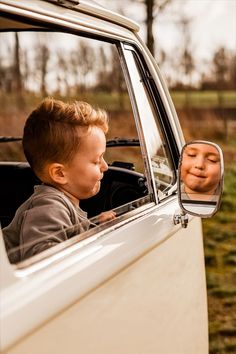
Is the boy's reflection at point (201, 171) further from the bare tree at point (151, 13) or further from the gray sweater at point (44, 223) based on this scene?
the bare tree at point (151, 13)

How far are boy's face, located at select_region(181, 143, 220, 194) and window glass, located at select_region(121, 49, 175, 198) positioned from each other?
0.26 metres

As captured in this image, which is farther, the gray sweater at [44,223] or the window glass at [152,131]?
the window glass at [152,131]

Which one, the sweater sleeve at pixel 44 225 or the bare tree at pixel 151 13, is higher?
the bare tree at pixel 151 13

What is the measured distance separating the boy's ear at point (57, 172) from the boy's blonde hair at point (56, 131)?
0.6 inches

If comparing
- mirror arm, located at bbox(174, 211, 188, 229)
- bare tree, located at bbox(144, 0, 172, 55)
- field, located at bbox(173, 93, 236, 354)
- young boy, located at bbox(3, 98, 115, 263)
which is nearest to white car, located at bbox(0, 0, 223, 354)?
mirror arm, located at bbox(174, 211, 188, 229)

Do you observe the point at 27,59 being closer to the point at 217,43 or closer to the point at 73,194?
the point at 73,194

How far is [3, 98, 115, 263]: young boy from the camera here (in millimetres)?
1920

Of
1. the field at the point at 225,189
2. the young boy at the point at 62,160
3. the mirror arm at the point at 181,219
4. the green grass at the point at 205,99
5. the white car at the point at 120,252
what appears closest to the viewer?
the white car at the point at 120,252

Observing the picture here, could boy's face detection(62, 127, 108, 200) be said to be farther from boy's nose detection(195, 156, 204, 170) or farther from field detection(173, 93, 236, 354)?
field detection(173, 93, 236, 354)

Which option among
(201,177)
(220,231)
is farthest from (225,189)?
(201,177)

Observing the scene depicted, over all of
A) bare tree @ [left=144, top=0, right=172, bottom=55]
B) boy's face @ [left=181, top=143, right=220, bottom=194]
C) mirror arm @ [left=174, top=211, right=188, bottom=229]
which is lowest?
mirror arm @ [left=174, top=211, right=188, bottom=229]

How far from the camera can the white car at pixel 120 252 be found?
1.43 m

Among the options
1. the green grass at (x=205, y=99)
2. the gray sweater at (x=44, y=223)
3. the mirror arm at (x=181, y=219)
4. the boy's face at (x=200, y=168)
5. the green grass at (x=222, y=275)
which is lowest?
the green grass at (x=222, y=275)

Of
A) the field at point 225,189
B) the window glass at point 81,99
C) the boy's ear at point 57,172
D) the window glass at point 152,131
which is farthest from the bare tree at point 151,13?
the boy's ear at point 57,172
